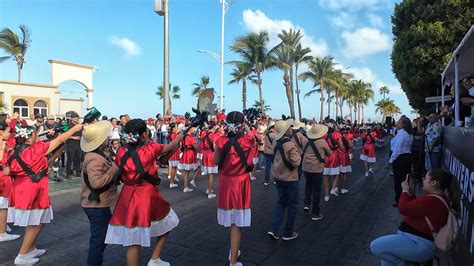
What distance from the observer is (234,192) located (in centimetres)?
439

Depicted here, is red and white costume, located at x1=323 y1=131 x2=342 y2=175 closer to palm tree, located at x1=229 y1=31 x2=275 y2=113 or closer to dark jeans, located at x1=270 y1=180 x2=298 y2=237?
dark jeans, located at x1=270 y1=180 x2=298 y2=237

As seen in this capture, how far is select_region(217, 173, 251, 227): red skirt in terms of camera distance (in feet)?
14.2

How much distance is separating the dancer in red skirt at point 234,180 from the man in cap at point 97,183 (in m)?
1.38

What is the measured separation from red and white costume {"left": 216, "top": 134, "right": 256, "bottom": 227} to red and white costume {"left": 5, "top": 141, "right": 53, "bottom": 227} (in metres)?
2.40

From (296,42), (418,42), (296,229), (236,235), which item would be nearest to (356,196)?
(296,229)

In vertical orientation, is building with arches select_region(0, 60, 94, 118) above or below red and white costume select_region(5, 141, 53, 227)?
above

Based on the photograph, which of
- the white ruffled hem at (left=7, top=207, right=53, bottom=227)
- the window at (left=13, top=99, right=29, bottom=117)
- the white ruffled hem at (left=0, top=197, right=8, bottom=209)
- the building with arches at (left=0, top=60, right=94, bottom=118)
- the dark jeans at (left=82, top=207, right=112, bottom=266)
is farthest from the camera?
the window at (left=13, top=99, right=29, bottom=117)

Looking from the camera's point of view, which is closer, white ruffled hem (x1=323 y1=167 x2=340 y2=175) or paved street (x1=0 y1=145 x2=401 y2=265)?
paved street (x1=0 y1=145 x2=401 y2=265)

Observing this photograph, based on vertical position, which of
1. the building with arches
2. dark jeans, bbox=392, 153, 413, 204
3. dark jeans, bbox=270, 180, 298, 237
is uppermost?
the building with arches

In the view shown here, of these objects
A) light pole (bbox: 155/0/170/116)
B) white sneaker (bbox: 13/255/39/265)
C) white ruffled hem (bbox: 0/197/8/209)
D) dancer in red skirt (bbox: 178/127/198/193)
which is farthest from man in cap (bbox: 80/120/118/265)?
light pole (bbox: 155/0/170/116)

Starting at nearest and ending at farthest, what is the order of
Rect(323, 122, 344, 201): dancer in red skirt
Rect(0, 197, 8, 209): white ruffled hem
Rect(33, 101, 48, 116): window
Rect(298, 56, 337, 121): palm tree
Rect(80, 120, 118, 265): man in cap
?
Rect(80, 120, 118, 265): man in cap, Rect(0, 197, 8, 209): white ruffled hem, Rect(323, 122, 344, 201): dancer in red skirt, Rect(33, 101, 48, 116): window, Rect(298, 56, 337, 121): palm tree

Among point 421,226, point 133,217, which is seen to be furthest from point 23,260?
point 421,226

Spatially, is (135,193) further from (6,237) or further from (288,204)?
(6,237)

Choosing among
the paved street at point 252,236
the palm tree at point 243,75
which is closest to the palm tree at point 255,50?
the palm tree at point 243,75
